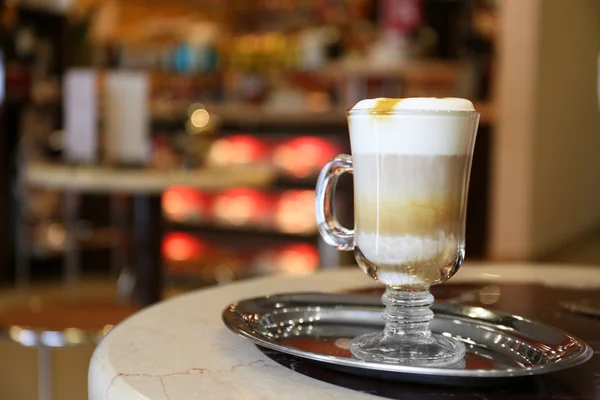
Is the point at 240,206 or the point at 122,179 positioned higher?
the point at 122,179

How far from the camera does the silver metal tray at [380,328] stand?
557 millimetres

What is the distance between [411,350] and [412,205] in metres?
0.12

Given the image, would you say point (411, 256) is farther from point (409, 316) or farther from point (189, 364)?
point (189, 364)

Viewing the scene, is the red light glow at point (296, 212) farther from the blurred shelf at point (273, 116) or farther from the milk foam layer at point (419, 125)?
the milk foam layer at point (419, 125)

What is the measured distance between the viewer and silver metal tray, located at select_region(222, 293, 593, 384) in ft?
1.83

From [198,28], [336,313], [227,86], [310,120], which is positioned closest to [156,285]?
[336,313]

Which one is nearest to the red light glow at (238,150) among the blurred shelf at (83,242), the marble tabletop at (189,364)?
the blurred shelf at (83,242)

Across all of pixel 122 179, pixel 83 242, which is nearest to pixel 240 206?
pixel 83 242

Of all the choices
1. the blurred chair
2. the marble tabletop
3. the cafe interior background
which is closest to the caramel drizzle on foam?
the marble tabletop

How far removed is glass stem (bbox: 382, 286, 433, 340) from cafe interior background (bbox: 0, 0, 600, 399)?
3702 millimetres

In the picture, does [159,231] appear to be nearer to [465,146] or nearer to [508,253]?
[465,146]

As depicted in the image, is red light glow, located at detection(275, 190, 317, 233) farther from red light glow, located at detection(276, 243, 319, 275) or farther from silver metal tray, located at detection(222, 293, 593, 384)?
silver metal tray, located at detection(222, 293, 593, 384)

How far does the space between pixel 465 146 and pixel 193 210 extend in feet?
16.6

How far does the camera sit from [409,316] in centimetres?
64
